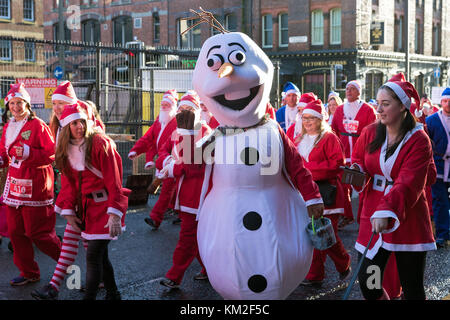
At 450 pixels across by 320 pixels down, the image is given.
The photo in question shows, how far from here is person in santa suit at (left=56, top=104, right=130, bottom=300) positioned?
4.77 metres

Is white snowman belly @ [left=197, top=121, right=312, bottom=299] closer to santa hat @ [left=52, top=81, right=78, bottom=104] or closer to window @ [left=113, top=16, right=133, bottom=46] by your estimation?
santa hat @ [left=52, top=81, right=78, bottom=104]

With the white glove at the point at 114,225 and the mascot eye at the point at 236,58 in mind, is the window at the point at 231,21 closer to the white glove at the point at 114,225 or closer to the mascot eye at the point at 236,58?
the white glove at the point at 114,225

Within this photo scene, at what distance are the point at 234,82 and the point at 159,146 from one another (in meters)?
4.38

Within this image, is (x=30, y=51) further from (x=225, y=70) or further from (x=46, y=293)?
(x=225, y=70)

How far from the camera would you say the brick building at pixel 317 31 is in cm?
3035

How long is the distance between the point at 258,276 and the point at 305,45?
28.3 m

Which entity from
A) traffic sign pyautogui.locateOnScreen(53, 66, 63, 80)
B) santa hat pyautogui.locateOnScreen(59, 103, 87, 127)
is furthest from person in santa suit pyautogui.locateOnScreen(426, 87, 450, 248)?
traffic sign pyautogui.locateOnScreen(53, 66, 63, 80)

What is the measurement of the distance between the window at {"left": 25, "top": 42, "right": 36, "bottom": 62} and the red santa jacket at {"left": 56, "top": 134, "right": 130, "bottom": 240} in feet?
21.2

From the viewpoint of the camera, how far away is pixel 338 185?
6219mm

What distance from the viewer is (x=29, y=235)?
577 cm

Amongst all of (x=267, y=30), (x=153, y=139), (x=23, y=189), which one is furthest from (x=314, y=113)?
(x=267, y=30)
